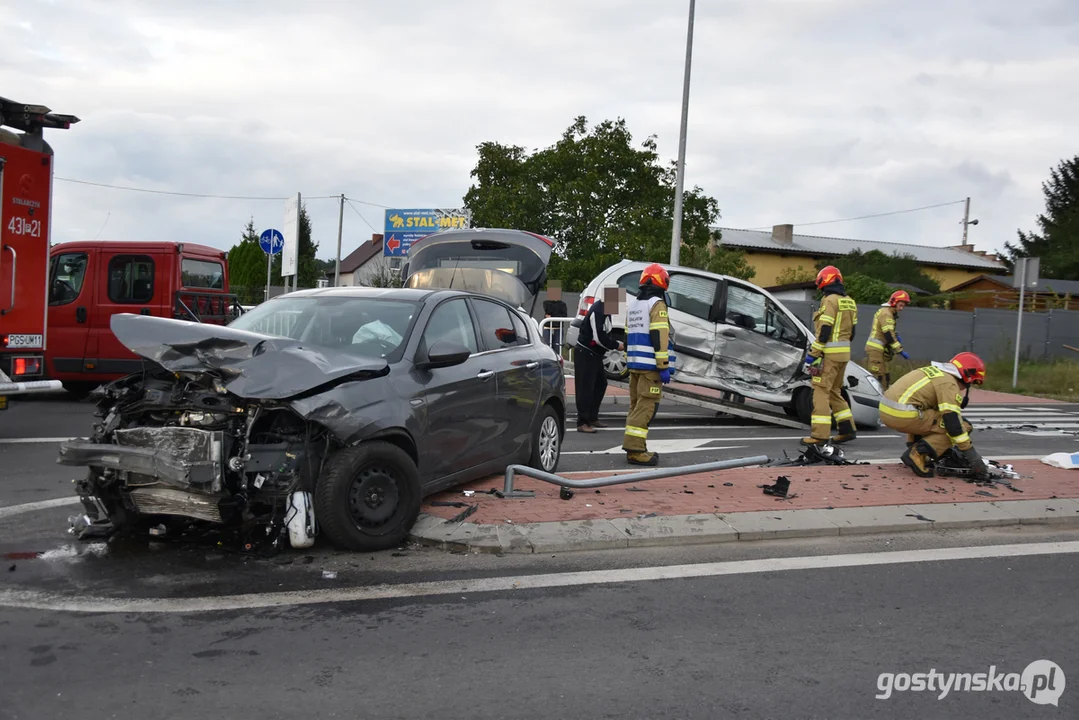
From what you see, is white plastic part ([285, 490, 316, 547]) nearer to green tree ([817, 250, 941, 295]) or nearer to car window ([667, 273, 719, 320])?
car window ([667, 273, 719, 320])

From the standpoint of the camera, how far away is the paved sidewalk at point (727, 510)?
5992 mm

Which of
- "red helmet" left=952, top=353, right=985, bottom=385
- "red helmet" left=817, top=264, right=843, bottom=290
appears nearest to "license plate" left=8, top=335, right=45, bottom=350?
"red helmet" left=817, top=264, right=843, bottom=290

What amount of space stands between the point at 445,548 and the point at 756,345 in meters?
7.64

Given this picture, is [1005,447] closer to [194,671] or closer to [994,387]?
[194,671]

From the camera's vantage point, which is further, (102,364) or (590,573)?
(102,364)

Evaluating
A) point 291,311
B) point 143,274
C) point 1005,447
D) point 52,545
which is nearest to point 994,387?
point 1005,447

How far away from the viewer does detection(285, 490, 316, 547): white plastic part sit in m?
5.28

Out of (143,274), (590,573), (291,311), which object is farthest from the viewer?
(143,274)

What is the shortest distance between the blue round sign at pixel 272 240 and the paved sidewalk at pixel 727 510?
15.2 meters

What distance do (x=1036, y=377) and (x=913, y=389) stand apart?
18.1 m

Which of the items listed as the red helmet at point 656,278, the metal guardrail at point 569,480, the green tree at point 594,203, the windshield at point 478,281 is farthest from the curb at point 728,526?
the green tree at point 594,203

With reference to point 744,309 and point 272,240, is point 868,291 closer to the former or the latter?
point 272,240

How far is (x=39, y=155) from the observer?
9.59 meters

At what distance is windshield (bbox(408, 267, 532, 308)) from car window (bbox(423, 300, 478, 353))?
7.91m
